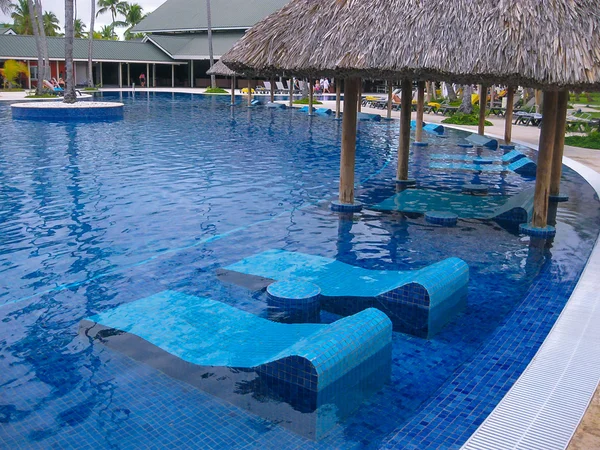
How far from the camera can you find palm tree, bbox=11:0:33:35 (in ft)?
193

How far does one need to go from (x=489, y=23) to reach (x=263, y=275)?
4.52 metres

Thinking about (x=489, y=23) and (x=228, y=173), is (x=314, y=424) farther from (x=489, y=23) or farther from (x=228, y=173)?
(x=228, y=173)

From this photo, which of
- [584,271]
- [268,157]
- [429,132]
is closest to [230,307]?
[584,271]

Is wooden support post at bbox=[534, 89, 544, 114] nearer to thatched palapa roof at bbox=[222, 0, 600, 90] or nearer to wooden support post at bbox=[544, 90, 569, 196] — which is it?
wooden support post at bbox=[544, 90, 569, 196]

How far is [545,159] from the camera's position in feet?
29.1

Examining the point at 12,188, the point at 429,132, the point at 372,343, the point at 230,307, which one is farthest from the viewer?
the point at 429,132

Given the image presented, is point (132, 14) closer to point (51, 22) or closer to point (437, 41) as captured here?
point (51, 22)

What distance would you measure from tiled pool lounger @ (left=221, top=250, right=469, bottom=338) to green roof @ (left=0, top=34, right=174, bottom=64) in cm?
4096

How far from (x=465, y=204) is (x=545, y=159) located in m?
2.23

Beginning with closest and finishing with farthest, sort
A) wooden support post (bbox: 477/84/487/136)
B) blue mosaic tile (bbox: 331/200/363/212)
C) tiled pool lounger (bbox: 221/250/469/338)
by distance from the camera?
tiled pool lounger (bbox: 221/250/469/338) < blue mosaic tile (bbox: 331/200/363/212) < wooden support post (bbox: 477/84/487/136)

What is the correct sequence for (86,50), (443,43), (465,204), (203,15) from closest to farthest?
(443,43) → (465,204) → (86,50) → (203,15)

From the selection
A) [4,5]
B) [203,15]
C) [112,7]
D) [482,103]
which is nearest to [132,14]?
[112,7]

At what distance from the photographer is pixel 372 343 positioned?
16.0ft

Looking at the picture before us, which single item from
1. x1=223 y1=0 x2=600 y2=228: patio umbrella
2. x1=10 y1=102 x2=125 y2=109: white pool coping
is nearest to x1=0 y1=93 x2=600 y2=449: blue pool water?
x1=223 y1=0 x2=600 y2=228: patio umbrella
